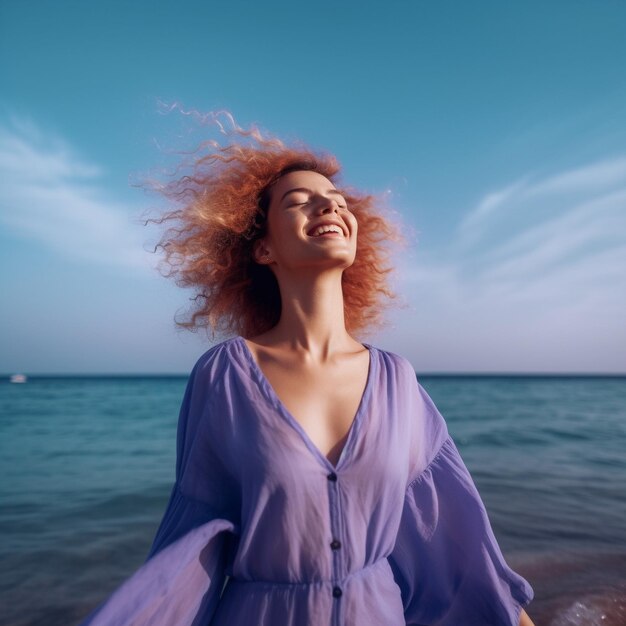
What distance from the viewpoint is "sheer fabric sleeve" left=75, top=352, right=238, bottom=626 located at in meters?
1.48

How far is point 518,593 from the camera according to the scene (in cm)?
189

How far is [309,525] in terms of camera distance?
165 cm

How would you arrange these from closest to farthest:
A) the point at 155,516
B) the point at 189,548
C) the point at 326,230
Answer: the point at 189,548, the point at 326,230, the point at 155,516

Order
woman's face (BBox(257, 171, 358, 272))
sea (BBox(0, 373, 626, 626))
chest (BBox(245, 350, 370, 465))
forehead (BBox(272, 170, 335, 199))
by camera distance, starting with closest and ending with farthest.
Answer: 1. chest (BBox(245, 350, 370, 465))
2. woman's face (BBox(257, 171, 358, 272))
3. forehead (BBox(272, 170, 335, 199))
4. sea (BBox(0, 373, 626, 626))

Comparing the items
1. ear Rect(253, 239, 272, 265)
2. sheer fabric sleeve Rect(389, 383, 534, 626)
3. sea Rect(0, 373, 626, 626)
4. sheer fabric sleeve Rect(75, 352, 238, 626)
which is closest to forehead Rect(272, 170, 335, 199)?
ear Rect(253, 239, 272, 265)

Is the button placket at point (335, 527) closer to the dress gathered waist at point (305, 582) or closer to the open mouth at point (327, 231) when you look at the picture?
the dress gathered waist at point (305, 582)

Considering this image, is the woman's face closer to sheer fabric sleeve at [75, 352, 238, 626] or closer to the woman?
the woman

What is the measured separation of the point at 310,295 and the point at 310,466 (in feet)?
2.21

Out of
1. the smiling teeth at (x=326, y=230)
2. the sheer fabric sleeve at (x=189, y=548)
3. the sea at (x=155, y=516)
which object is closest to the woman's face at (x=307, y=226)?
the smiling teeth at (x=326, y=230)

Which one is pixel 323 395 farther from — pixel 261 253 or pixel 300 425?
pixel 261 253

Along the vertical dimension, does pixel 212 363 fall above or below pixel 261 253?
below

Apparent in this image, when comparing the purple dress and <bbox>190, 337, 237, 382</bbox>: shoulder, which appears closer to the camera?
the purple dress

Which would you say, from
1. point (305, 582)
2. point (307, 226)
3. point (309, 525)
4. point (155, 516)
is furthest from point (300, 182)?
point (155, 516)

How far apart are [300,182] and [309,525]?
130cm
